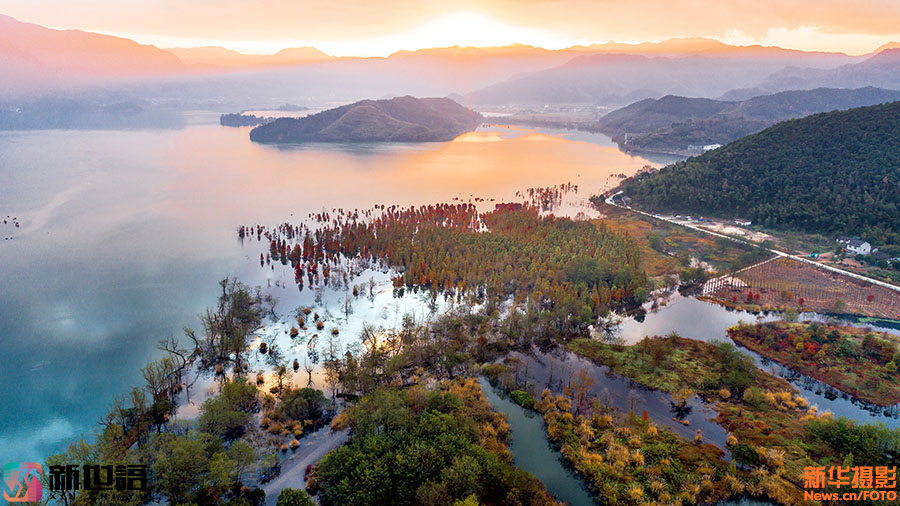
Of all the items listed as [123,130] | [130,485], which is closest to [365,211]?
[130,485]

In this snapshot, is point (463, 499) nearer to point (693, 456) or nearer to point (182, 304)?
point (693, 456)

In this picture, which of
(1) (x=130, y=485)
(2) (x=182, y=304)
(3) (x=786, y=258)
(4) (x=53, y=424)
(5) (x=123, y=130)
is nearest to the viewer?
(1) (x=130, y=485)

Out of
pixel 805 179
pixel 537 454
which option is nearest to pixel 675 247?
pixel 805 179

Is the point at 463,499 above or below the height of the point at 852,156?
below

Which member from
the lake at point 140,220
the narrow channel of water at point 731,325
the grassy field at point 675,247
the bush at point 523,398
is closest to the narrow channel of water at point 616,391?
the bush at point 523,398

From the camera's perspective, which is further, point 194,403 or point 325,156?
point 325,156

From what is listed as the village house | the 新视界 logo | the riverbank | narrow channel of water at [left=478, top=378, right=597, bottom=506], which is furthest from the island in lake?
narrow channel of water at [left=478, top=378, right=597, bottom=506]

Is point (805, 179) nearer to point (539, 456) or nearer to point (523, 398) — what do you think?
point (523, 398)
